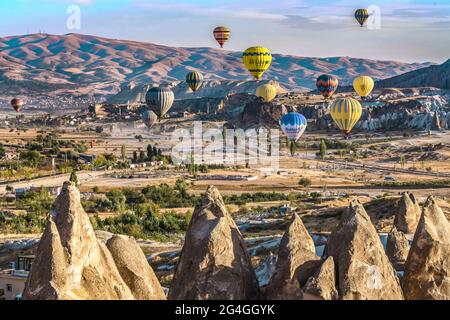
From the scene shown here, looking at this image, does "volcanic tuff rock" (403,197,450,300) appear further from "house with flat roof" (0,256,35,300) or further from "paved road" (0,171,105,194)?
"paved road" (0,171,105,194)

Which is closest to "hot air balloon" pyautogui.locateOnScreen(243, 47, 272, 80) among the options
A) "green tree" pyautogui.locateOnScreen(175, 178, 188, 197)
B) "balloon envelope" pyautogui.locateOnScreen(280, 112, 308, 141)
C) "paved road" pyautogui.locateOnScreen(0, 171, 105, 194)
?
"balloon envelope" pyautogui.locateOnScreen(280, 112, 308, 141)

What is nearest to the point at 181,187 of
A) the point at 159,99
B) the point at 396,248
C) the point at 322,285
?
the point at 159,99

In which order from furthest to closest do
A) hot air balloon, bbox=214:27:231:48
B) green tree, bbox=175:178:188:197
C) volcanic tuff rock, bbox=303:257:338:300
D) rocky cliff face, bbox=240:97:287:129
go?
rocky cliff face, bbox=240:97:287:129
hot air balloon, bbox=214:27:231:48
green tree, bbox=175:178:188:197
volcanic tuff rock, bbox=303:257:338:300

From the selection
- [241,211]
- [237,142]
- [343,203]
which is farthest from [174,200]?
[237,142]

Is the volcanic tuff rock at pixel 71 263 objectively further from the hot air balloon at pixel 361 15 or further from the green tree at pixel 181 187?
the hot air balloon at pixel 361 15

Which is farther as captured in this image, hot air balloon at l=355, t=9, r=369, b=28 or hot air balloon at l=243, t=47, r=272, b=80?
hot air balloon at l=355, t=9, r=369, b=28
